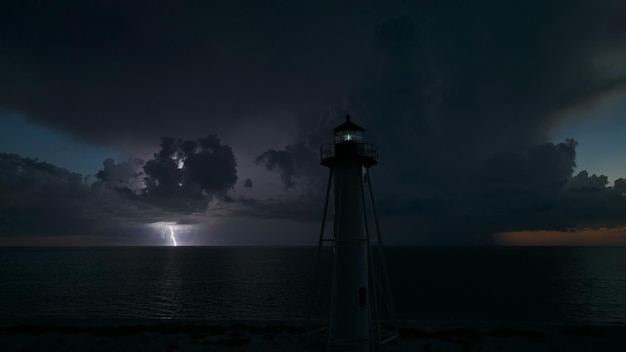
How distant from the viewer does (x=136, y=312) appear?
219 ft

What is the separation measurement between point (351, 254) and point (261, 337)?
20758 mm

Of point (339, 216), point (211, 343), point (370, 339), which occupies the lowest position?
point (211, 343)

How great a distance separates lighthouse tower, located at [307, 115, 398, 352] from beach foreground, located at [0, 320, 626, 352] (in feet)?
48.6

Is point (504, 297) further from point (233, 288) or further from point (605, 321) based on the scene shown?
point (233, 288)

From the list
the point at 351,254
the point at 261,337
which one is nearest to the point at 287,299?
the point at 261,337

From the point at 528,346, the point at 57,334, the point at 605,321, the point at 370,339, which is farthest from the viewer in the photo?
the point at 605,321

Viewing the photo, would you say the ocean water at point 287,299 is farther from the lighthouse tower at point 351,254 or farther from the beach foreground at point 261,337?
the lighthouse tower at point 351,254

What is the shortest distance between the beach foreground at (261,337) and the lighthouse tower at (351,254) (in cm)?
1482

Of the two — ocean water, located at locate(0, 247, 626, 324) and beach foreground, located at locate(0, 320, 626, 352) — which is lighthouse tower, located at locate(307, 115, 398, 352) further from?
ocean water, located at locate(0, 247, 626, 324)

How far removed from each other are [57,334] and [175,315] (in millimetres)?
27568

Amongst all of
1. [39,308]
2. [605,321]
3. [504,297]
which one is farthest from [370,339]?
[39,308]

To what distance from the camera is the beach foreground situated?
112 ft

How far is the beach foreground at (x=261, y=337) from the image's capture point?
34.2m

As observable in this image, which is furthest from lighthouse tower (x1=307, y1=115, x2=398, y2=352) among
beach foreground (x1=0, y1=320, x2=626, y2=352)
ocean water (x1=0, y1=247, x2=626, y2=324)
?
ocean water (x1=0, y1=247, x2=626, y2=324)
